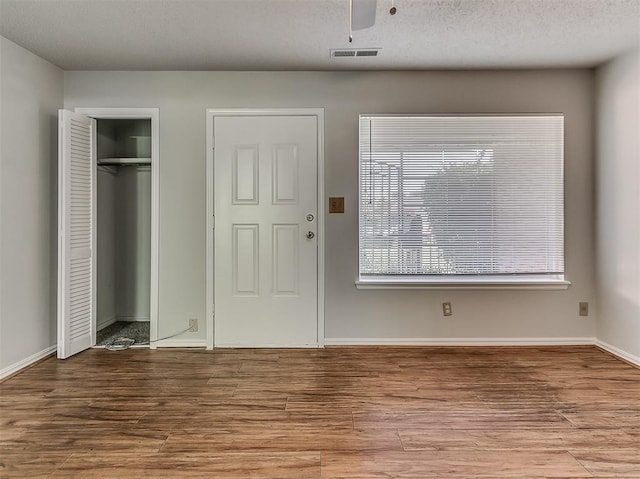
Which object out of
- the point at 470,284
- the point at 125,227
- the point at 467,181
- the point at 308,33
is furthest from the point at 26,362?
the point at 467,181

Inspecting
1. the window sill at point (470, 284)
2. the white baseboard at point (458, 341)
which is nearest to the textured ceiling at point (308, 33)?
the window sill at point (470, 284)

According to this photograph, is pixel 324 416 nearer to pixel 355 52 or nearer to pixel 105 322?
pixel 355 52

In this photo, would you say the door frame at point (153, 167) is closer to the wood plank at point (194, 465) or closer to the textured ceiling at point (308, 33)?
the textured ceiling at point (308, 33)

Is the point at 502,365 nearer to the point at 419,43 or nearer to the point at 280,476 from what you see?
the point at 280,476

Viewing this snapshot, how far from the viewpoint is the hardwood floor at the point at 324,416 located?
175cm

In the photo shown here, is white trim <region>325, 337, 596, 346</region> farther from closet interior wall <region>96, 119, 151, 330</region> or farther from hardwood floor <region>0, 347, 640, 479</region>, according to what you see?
closet interior wall <region>96, 119, 151, 330</region>

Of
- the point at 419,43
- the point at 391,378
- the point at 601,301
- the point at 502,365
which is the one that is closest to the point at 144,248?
the point at 391,378

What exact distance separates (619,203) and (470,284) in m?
1.32

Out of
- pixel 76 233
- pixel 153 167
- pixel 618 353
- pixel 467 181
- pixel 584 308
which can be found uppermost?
pixel 153 167

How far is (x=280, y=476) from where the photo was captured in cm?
167

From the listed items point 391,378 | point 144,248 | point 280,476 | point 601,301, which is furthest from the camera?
point 144,248

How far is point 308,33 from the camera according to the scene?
8.70 feet

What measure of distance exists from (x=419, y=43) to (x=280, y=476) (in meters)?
2.86

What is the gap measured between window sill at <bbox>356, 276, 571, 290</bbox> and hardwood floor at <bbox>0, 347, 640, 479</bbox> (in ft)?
1.85
